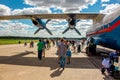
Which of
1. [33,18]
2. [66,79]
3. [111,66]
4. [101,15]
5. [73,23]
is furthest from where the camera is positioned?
[33,18]

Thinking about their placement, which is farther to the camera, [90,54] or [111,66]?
[90,54]

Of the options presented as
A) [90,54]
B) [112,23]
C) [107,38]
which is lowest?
[90,54]

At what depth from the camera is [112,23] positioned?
640 inches

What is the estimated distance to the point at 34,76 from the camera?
1011 centimetres

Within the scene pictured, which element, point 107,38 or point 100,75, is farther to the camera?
point 107,38

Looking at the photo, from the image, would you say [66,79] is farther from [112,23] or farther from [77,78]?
[112,23]

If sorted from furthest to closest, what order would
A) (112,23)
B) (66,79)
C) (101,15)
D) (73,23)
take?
(73,23), (101,15), (112,23), (66,79)

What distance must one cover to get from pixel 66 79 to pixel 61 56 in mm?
3542

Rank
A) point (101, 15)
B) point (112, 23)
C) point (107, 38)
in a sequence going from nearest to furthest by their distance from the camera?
point (112, 23), point (107, 38), point (101, 15)

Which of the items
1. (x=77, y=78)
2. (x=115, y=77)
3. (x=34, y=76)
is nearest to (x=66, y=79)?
(x=77, y=78)

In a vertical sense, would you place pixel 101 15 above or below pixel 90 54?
above

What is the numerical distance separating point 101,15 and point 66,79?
13637 millimetres

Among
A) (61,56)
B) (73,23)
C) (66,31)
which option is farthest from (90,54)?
(61,56)

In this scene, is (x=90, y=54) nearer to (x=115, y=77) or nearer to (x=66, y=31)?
(x=66, y=31)
